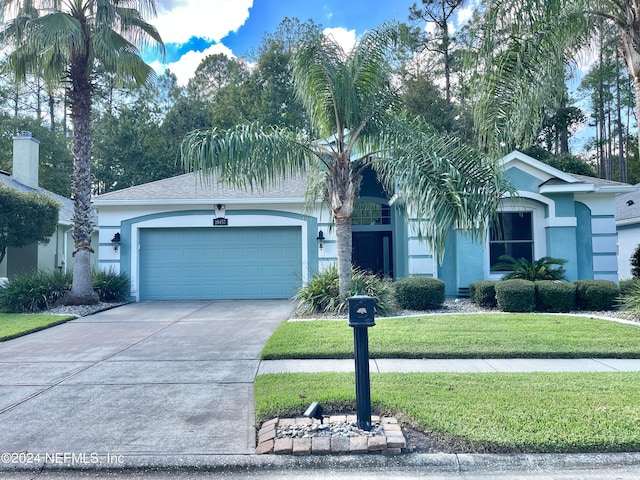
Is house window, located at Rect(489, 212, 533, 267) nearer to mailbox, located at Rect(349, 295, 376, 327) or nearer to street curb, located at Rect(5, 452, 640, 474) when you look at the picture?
street curb, located at Rect(5, 452, 640, 474)

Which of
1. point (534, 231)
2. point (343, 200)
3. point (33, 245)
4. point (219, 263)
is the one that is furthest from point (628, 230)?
point (33, 245)

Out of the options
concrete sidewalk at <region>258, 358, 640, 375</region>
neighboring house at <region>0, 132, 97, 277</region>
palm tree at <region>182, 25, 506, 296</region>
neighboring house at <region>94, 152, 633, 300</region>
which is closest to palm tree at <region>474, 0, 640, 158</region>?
palm tree at <region>182, 25, 506, 296</region>

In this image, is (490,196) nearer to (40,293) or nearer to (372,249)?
(372,249)

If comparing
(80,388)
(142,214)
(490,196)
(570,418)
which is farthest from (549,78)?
(142,214)

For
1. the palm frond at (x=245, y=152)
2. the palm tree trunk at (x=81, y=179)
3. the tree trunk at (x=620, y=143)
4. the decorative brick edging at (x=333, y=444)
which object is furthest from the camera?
the tree trunk at (x=620, y=143)

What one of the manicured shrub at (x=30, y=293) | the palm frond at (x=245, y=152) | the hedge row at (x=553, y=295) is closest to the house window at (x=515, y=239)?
the hedge row at (x=553, y=295)

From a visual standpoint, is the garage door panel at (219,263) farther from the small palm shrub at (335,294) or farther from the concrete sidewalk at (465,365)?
the concrete sidewalk at (465,365)

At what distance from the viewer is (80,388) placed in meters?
5.84

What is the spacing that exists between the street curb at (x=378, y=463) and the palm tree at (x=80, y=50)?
10.4 metres

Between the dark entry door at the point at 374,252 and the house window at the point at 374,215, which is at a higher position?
the house window at the point at 374,215

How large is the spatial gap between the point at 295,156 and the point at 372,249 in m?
7.53

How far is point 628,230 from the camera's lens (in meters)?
20.3

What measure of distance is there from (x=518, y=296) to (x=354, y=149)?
514cm

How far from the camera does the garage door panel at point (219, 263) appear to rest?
14891mm
